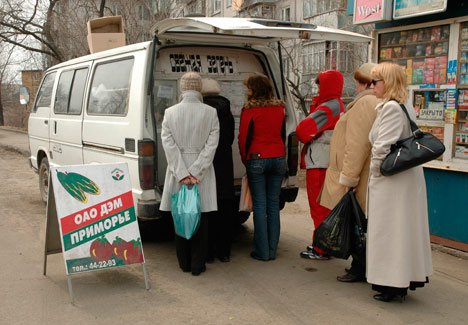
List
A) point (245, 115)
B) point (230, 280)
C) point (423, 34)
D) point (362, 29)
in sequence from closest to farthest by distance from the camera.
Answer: point (230, 280), point (245, 115), point (423, 34), point (362, 29)

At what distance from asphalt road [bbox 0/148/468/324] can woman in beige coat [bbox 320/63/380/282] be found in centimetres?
48

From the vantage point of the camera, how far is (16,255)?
5.14m

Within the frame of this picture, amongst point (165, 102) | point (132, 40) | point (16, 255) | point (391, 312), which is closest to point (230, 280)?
point (391, 312)

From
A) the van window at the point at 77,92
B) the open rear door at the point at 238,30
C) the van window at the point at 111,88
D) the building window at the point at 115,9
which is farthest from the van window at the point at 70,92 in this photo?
the building window at the point at 115,9

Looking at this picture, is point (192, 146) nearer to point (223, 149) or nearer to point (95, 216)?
point (223, 149)

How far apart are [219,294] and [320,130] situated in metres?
1.84

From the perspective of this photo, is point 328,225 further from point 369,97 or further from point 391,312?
point 369,97

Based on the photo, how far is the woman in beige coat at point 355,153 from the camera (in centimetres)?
400

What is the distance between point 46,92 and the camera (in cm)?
728

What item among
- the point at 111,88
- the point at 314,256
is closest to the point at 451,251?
the point at 314,256

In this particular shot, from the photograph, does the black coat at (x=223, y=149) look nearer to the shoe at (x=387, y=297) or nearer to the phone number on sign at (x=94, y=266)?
the phone number on sign at (x=94, y=266)

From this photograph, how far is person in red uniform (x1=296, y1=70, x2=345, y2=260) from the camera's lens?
475 cm

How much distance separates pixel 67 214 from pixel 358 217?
2422mm

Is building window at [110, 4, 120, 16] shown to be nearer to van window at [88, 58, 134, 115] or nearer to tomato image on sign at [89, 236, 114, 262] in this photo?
van window at [88, 58, 134, 115]
